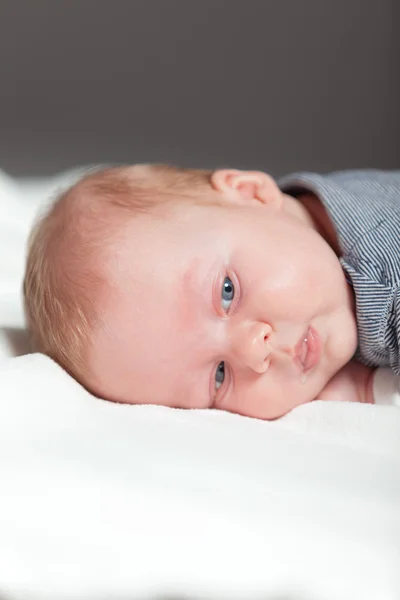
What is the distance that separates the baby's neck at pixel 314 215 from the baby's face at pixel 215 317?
3.9 inches

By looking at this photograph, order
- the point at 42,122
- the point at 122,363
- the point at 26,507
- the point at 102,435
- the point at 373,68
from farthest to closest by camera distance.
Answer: the point at 373,68
the point at 42,122
the point at 122,363
the point at 102,435
the point at 26,507

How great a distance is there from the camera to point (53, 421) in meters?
0.79

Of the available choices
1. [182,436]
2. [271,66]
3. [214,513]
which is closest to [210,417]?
[182,436]

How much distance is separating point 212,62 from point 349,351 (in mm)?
1160

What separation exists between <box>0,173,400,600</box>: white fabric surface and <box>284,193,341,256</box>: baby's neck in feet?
0.98

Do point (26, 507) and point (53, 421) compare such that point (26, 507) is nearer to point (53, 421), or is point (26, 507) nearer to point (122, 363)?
point (53, 421)

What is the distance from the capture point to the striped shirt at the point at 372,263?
970 mm

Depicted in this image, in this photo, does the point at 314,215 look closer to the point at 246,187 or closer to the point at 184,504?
the point at 246,187

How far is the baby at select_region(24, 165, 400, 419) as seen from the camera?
91 centimetres

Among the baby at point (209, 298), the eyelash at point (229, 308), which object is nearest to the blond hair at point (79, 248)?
the baby at point (209, 298)

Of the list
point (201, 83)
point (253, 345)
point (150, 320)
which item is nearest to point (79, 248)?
point (150, 320)

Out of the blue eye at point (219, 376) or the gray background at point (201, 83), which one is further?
the gray background at point (201, 83)

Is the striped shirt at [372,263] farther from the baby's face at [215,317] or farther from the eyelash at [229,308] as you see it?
the eyelash at [229,308]

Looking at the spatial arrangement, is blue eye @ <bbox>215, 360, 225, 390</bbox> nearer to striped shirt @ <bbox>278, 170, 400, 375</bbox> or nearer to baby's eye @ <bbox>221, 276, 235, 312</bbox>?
baby's eye @ <bbox>221, 276, 235, 312</bbox>
